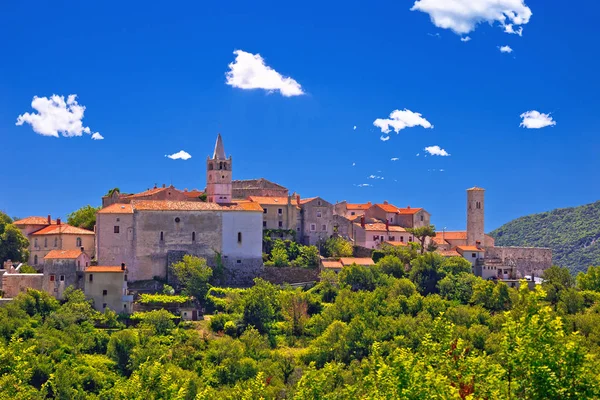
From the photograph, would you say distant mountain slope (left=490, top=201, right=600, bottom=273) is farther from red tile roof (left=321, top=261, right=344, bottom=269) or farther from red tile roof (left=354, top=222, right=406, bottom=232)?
red tile roof (left=321, top=261, right=344, bottom=269)

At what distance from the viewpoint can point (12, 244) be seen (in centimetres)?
6203

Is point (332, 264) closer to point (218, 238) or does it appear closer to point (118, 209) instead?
point (218, 238)

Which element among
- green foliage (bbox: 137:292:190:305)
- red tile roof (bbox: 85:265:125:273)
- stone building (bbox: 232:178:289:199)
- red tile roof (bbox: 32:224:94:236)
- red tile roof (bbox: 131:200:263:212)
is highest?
stone building (bbox: 232:178:289:199)

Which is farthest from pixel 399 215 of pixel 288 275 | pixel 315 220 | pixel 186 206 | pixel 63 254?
pixel 63 254

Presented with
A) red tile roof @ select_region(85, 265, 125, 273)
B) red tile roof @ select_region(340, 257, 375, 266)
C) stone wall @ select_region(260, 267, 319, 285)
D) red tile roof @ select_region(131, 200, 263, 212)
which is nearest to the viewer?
red tile roof @ select_region(85, 265, 125, 273)

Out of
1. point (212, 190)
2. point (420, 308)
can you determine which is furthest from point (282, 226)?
point (420, 308)

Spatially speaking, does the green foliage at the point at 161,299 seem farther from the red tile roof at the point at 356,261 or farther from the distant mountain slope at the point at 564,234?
the distant mountain slope at the point at 564,234

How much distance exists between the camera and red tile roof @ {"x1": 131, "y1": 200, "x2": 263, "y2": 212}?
63500 mm

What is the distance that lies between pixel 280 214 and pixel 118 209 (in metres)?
14.6

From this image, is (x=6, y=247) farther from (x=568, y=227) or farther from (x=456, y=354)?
(x=568, y=227)

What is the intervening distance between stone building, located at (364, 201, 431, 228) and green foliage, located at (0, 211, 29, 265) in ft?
101

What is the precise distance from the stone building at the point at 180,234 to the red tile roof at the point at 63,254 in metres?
3.03

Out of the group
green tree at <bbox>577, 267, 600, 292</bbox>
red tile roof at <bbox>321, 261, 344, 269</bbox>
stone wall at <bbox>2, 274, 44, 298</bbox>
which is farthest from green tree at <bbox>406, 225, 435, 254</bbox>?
stone wall at <bbox>2, 274, 44, 298</bbox>

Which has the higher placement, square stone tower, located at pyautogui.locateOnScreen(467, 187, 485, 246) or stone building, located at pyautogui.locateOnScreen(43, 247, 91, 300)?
square stone tower, located at pyautogui.locateOnScreen(467, 187, 485, 246)
